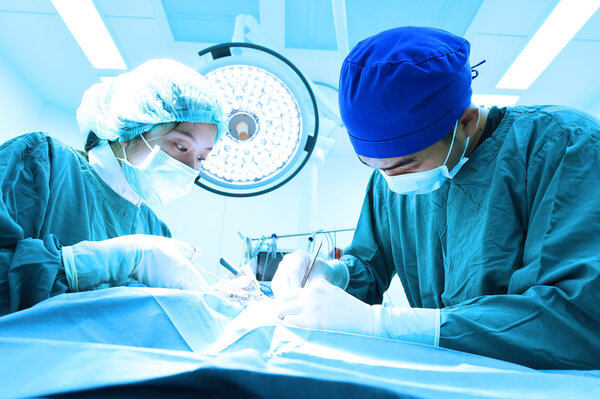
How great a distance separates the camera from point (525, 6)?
73.0 inches

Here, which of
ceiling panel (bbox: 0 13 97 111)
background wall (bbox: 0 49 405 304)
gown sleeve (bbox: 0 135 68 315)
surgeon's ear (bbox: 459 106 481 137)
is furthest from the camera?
background wall (bbox: 0 49 405 304)

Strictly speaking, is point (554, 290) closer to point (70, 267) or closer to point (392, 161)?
point (392, 161)

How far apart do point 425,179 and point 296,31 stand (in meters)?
1.32

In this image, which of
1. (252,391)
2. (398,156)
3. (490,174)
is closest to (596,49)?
(490,174)

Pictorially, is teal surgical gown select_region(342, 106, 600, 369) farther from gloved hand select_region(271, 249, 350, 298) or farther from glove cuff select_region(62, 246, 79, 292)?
glove cuff select_region(62, 246, 79, 292)

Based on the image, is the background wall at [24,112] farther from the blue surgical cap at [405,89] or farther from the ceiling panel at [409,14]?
the blue surgical cap at [405,89]

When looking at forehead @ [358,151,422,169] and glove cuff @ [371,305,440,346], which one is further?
forehead @ [358,151,422,169]

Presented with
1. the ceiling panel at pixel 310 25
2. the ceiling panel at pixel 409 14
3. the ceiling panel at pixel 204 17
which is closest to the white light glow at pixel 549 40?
the ceiling panel at pixel 409 14

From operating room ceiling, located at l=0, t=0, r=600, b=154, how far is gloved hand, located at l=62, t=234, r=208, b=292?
0.88 metres

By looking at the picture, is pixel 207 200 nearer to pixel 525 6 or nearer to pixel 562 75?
pixel 525 6

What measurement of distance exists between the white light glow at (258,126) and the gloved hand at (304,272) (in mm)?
303

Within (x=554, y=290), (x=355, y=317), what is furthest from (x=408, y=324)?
(x=554, y=290)

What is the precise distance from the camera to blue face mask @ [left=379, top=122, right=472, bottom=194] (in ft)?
3.24

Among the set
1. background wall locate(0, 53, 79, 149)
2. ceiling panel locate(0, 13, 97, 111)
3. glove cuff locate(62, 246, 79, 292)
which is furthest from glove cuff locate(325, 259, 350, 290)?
background wall locate(0, 53, 79, 149)
